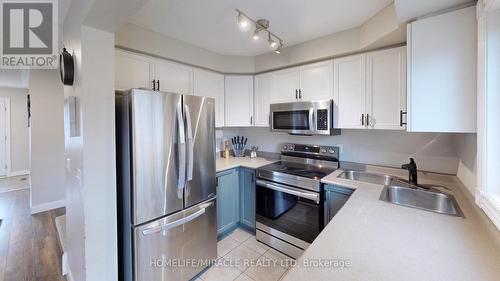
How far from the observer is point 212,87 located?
2.75m

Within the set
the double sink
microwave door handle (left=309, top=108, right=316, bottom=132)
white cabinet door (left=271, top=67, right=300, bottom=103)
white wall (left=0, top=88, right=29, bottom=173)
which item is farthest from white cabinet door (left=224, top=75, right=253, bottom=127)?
white wall (left=0, top=88, right=29, bottom=173)

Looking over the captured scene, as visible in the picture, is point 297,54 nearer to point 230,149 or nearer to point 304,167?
point 304,167

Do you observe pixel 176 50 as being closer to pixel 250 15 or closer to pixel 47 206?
pixel 250 15

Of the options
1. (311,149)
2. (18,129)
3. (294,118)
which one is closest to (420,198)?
(311,149)

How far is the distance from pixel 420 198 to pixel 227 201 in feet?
6.12

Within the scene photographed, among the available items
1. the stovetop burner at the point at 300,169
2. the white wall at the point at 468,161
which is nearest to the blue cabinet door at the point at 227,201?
the stovetop burner at the point at 300,169

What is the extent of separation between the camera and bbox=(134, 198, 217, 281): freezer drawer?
155 centimetres

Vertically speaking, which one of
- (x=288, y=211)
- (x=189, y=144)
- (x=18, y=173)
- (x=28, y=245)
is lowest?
(x=28, y=245)

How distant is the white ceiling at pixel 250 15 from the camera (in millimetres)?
1657

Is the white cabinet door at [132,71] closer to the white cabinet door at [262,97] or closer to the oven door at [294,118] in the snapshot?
the white cabinet door at [262,97]

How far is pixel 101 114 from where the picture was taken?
1370mm

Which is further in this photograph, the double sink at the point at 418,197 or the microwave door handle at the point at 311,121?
the microwave door handle at the point at 311,121

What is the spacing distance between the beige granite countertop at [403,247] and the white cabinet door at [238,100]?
1883 millimetres

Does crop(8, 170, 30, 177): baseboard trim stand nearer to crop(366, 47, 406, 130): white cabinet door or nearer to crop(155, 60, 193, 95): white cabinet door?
crop(155, 60, 193, 95): white cabinet door
